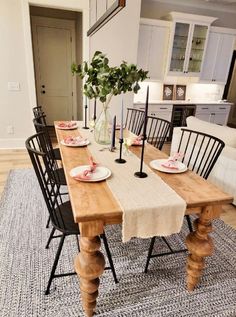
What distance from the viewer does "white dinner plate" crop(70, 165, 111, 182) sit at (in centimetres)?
140

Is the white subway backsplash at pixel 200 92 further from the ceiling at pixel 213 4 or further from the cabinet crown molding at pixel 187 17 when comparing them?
the ceiling at pixel 213 4

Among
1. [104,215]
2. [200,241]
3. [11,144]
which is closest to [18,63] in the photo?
[11,144]

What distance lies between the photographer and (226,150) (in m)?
2.56

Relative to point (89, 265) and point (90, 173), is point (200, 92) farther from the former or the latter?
point (89, 265)

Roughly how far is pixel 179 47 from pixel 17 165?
393cm

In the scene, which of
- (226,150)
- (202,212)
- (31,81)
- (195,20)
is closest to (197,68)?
(195,20)

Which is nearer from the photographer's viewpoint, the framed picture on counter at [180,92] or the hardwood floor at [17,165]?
the hardwood floor at [17,165]

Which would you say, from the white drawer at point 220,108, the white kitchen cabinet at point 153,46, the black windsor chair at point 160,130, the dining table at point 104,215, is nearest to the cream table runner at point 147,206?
the dining table at point 104,215

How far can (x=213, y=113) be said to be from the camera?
532cm

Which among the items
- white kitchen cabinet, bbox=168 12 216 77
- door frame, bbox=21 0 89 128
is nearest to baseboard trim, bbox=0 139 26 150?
door frame, bbox=21 0 89 128

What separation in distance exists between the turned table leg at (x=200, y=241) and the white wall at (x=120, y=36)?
3.48m

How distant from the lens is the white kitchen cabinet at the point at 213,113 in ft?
17.0

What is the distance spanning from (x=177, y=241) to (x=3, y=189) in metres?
2.10

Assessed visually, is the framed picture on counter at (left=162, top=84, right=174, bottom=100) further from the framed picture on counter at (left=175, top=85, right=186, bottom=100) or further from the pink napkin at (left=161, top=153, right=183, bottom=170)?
the pink napkin at (left=161, top=153, right=183, bottom=170)
